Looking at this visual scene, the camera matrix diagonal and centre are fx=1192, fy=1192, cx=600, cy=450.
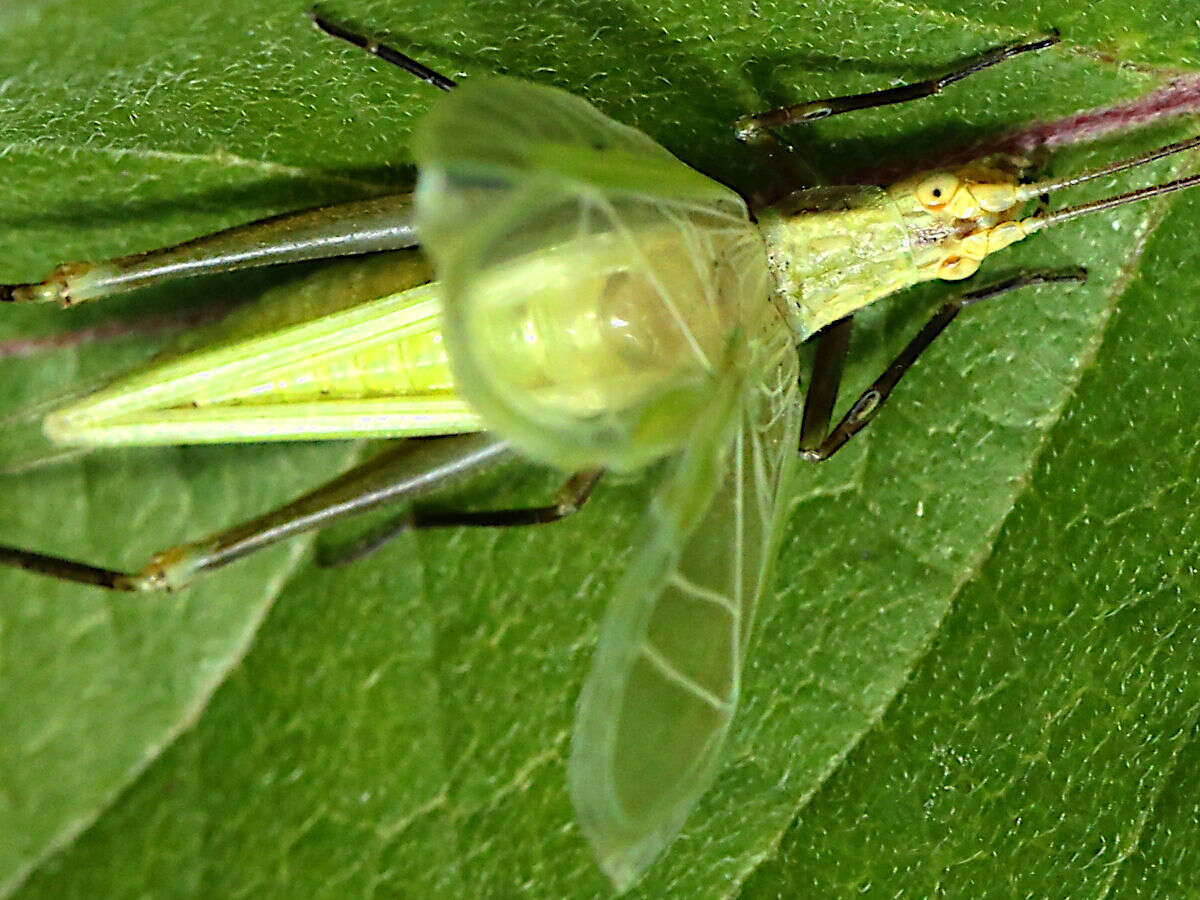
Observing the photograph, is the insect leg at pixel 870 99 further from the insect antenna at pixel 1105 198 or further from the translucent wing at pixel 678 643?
the translucent wing at pixel 678 643

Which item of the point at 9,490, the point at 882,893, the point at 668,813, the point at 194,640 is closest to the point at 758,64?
the point at 668,813

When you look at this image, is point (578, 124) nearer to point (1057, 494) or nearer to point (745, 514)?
point (745, 514)

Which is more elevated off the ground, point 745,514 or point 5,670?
point 745,514

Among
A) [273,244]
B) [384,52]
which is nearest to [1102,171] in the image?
[384,52]

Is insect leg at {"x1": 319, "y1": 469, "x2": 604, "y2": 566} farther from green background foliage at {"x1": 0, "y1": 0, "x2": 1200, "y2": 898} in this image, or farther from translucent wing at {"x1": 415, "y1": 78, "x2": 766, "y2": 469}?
translucent wing at {"x1": 415, "y1": 78, "x2": 766, "y2": 469}

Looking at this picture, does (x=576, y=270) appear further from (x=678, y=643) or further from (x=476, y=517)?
(x=476, y=517)

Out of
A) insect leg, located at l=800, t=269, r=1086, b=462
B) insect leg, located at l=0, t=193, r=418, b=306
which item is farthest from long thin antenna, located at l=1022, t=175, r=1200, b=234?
insect leg, located at l=0, t=193, r=418, b=306
